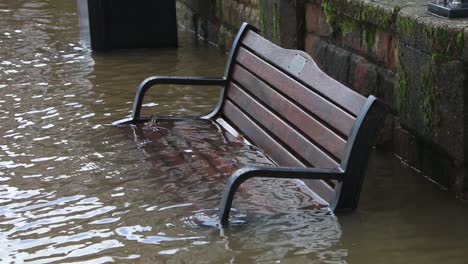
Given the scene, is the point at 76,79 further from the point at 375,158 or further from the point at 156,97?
the point at 375,158

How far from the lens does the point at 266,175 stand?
4680 millimetres

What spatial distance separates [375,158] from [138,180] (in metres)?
1.47

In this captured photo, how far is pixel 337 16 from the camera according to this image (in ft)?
21.9

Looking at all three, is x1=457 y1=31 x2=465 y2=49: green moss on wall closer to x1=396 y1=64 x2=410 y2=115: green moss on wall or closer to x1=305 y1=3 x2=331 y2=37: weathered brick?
x1=396 y1=64 x2=410 y2=115: green moss on wall

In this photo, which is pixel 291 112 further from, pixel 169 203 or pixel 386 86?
→ pixel 386 86

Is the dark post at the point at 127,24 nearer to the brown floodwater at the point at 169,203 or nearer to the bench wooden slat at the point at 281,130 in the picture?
the brown floodwater at the point at 169,203

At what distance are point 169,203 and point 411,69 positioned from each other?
4.93 ft

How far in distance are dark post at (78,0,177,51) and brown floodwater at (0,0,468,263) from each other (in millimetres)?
2126

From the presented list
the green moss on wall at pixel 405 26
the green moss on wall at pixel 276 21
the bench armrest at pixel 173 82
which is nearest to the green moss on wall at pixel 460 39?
the green moss on wall at pixel 405 26

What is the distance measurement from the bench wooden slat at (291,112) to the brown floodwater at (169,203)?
306mm

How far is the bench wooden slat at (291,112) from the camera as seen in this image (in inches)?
192

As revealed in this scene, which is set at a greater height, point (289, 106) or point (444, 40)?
point (444, 40)

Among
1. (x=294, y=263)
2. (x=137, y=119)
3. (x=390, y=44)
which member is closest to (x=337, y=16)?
(x=390, y=44)

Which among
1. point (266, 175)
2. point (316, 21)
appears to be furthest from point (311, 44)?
point (266, 175)
